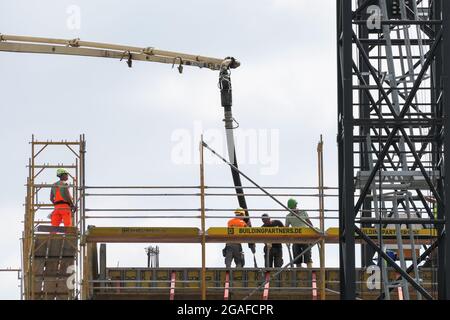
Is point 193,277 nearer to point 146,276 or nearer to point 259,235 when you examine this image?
point 146,276

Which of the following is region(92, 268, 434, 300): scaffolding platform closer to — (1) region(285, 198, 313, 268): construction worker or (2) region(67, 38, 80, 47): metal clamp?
(1) region(285, 198, 313, 268): construction worker

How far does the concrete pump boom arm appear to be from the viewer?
167ft

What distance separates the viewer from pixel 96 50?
51094 millimetres

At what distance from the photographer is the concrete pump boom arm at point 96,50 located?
50.9m

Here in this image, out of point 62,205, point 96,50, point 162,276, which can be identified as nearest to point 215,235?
point 162,276

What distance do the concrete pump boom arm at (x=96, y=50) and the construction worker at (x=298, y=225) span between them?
13.3 metres

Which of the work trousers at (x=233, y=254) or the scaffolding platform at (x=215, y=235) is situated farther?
the work trousers at (x=233, y=254)

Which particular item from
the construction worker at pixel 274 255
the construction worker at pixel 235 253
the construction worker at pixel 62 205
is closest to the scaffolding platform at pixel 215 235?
the construction worker at pixel 235 253

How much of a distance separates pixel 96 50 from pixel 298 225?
1511 centimetres

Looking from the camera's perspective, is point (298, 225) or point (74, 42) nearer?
point (298, 225)

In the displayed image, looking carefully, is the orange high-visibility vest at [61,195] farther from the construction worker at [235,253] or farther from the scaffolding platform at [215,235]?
the construction worker at [235,253]

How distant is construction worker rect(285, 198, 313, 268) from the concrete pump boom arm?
43.6ft

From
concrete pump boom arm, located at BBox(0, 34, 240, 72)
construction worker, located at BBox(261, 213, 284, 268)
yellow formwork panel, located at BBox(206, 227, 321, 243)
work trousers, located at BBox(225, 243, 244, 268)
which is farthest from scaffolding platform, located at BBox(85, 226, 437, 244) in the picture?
concrete pump boom arm, located at BBox(0, 34, 240, 72)

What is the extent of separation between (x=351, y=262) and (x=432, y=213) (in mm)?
2931
